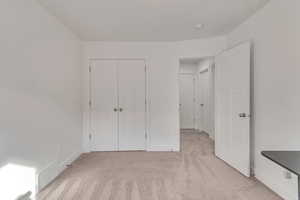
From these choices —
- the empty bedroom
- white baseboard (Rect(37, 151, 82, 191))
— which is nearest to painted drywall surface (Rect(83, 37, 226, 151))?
the empty bedroom

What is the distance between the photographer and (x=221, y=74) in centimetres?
385

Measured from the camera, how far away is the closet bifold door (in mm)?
4484

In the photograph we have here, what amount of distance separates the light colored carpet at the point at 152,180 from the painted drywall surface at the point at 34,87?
0.44 metres

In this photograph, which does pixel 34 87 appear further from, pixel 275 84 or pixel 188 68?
pixel 188 68

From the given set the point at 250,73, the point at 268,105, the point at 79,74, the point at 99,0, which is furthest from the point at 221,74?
the point at 79,74

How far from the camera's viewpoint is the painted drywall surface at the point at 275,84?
7.40ft

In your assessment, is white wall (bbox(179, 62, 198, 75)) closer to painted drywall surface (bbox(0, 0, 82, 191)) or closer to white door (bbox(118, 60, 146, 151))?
white door (bbox(118, 60, 146, 151))

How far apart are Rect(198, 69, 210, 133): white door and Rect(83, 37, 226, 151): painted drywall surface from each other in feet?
7.15

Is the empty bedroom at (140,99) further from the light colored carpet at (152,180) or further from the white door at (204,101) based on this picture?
the white door at (204,101)

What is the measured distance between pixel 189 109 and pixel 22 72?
5928mm

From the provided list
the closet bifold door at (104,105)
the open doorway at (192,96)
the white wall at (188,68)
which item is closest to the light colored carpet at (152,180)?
the closet bifold door at (104,105)

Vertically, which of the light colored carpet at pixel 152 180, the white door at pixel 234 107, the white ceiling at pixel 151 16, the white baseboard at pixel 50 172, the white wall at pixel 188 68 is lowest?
the light colored carpet at pixel 152 180

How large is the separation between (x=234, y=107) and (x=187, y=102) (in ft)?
13.4

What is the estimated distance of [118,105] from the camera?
452 centimetres
